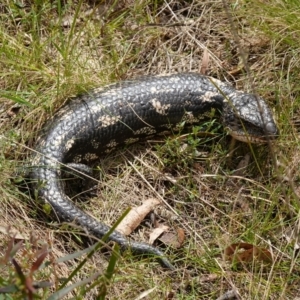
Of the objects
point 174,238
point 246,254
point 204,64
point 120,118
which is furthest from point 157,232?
point 204,64

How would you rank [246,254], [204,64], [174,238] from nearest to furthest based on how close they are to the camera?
[246,254] < [174,238] < [204,64]

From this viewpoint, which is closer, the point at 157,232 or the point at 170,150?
the point at 157,232

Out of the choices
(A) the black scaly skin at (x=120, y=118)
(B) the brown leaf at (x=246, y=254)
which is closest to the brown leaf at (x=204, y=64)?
(A) the black scaly skin at (x=120, y=118)

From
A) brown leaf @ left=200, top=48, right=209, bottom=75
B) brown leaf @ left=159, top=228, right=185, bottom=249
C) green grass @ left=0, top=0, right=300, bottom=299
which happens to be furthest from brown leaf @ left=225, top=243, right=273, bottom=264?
brown leaf @ left=200, top=48, right=209, bottom=75

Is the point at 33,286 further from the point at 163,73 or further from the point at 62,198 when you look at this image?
the point at 163,73

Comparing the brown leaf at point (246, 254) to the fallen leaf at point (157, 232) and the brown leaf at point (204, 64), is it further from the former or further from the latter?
the brown leaf at point (204, 64)

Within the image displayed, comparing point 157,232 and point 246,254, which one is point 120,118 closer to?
point 157,232

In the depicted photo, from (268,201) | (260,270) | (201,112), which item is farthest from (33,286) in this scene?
(201,112)
